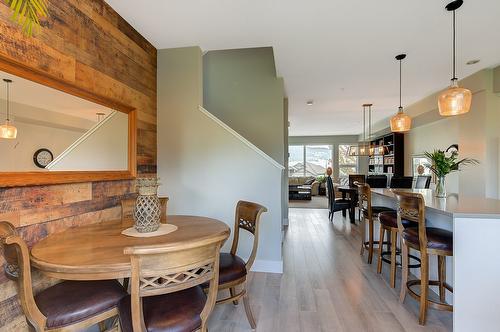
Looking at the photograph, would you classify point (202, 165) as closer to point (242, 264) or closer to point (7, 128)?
point (242, 264)

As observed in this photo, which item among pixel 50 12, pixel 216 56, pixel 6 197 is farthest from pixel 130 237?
pixel 216 56

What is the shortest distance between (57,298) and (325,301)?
2.01 m

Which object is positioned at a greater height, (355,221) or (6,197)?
(6,197)

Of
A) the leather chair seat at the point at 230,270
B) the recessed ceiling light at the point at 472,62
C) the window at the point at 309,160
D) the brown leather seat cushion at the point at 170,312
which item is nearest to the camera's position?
the brown leather seat cushion at the point at 170,312

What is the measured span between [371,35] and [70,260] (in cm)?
321

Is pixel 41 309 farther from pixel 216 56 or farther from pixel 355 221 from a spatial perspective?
pixel 355 221

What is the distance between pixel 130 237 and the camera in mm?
1562

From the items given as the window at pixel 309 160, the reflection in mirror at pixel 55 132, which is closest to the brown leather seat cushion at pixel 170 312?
the reflection in mirror at pixel 55 132

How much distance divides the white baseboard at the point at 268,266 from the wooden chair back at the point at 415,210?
1.39 m

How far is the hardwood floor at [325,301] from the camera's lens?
1.99 metres

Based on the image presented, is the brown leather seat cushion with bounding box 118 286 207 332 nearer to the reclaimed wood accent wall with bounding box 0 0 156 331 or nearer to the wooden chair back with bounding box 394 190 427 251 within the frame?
the reclaimed wood accent wall with bounding box 0 0 156 331

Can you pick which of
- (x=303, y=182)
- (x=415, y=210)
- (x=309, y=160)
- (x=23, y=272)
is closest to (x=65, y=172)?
(x=23, y=272)

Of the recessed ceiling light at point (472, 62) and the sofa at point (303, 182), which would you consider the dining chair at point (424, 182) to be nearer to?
the recessed ceiling light at point (472, 62)

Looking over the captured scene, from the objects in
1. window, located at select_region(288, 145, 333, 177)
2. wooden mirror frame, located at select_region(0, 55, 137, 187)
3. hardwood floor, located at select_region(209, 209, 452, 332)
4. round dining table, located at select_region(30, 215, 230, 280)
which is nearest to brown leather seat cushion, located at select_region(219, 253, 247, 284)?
round dining table, located at select_region(30, 215, 230, 280)
